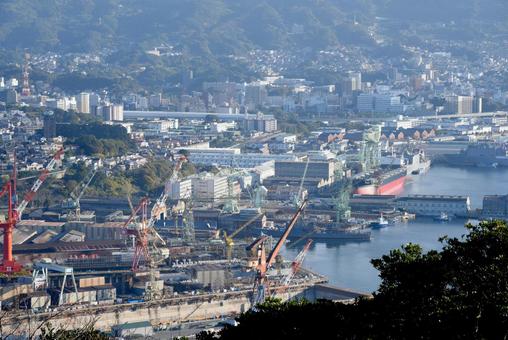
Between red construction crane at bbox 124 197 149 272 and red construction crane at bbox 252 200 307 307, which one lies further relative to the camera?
red construction crane at bbox 124 197 149 272

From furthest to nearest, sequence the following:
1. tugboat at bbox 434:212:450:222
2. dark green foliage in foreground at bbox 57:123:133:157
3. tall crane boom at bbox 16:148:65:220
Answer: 1. dark green foliage in foreground at bbox 57:123:133:157
2. tugboat at bbox 434:212:450:222
3. tall crane boom at bbox 16:148:65:220

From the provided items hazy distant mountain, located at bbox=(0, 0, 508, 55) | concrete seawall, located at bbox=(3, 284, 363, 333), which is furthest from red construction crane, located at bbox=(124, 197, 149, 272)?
hazy distant mountain, located at bbox=(0, 0, 508, 55)

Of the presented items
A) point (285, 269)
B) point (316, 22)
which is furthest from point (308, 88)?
point (285, 269)

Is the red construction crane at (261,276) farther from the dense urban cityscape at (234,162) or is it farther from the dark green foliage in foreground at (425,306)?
the dark green foliage in foreground at (425,306)

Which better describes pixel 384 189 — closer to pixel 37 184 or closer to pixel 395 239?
pixel 395 239

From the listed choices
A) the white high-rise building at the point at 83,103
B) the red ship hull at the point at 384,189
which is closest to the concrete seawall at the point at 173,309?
the red ship hull at the point at 384,189

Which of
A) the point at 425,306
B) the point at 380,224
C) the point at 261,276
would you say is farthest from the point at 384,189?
the point at 425,306

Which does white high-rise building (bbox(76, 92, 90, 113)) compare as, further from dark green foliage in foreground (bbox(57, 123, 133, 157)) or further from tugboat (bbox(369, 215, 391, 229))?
tugboat (bbox(369, 215, 391, 229))
